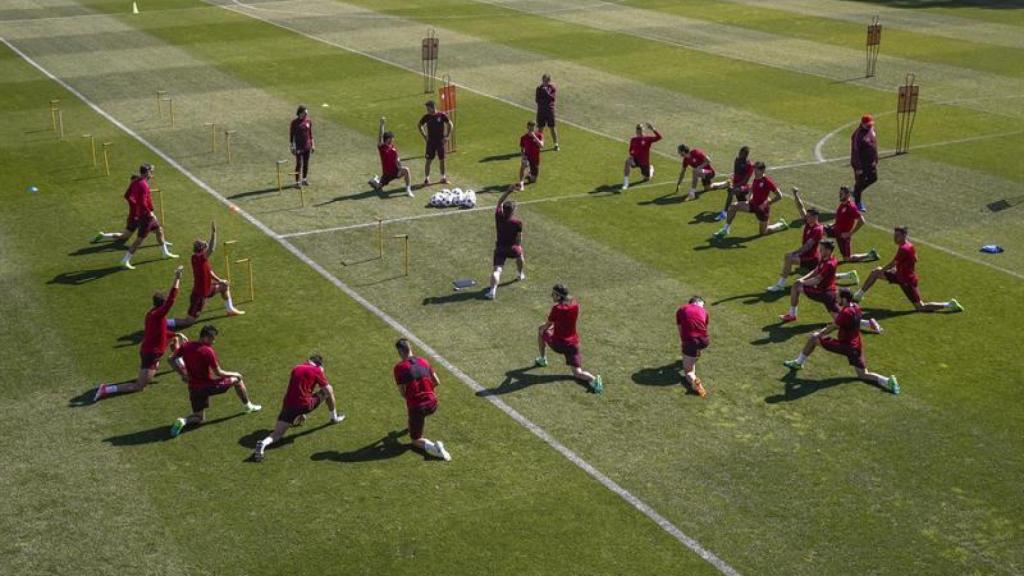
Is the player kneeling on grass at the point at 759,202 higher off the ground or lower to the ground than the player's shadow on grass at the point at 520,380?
higher

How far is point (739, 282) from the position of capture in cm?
2562

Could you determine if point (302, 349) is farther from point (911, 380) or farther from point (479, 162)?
point (479, 162)

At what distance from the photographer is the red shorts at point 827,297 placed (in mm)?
22922

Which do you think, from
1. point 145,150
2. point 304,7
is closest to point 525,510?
point 145,150

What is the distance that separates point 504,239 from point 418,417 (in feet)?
24.3

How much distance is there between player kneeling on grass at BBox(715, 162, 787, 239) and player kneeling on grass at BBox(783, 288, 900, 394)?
7.81 metres

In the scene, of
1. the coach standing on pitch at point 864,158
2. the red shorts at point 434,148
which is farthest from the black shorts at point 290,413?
the coach standing on pitch at point 864,158

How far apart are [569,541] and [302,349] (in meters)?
8.00

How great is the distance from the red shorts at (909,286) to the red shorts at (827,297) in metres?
1.77

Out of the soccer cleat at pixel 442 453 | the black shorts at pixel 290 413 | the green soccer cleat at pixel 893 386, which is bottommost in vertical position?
the soccer cleat at pixel 442 453

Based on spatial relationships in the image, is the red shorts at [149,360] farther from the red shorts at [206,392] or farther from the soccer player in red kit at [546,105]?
the soccer player in red kit at [546,105]

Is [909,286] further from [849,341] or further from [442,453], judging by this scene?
[442,453]

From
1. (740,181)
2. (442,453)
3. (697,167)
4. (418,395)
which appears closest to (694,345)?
(442,453)

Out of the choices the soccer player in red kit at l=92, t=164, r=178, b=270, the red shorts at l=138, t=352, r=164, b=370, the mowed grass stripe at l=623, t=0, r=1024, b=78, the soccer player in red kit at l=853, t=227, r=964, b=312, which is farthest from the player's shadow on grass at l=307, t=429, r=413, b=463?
the mowed grass stripe at l=623, t=0, r=1024, b=78
